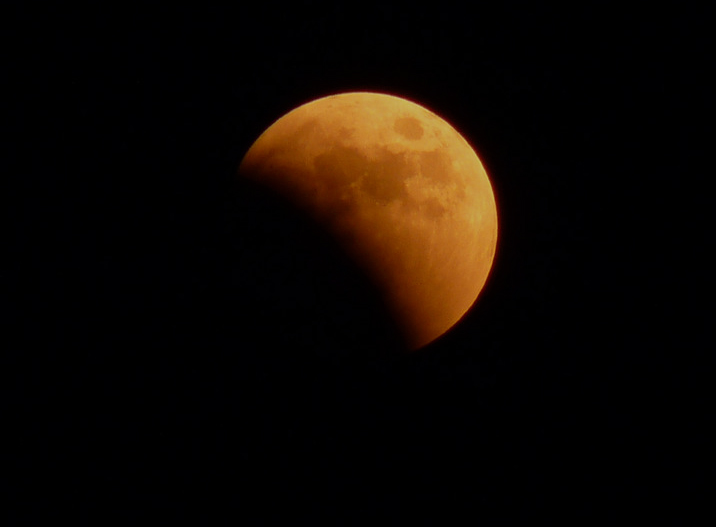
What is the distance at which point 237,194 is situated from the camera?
9.73 ft

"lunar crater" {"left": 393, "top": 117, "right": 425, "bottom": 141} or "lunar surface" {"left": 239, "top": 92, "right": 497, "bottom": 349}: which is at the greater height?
"lunar crater" {"left": 393, "top": 117, "right": 425, "bottom": 141}

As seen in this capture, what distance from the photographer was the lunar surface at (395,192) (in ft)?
8.59

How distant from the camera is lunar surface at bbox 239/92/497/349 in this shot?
262 cm

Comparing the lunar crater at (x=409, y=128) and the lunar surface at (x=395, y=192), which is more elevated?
the lunar crater at (x=409, y=128)

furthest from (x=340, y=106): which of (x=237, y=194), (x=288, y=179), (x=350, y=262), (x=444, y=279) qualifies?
(x=444, y=279)

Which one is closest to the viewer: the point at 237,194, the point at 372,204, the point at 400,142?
the point at 372,204

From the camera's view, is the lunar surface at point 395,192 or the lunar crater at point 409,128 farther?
the lunar crater at point 409,128

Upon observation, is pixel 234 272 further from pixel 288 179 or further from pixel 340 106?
pixel 340 106

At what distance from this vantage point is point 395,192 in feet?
8.59

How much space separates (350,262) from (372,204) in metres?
0.33

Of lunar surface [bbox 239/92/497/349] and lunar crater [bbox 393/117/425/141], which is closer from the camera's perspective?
lunar surface [bbox 239/92/497/349]

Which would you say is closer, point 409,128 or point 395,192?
point 395,192

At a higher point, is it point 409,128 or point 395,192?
point 409,128

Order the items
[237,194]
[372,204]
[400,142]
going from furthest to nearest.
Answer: [237,194] → [400,142] → [372,204]
